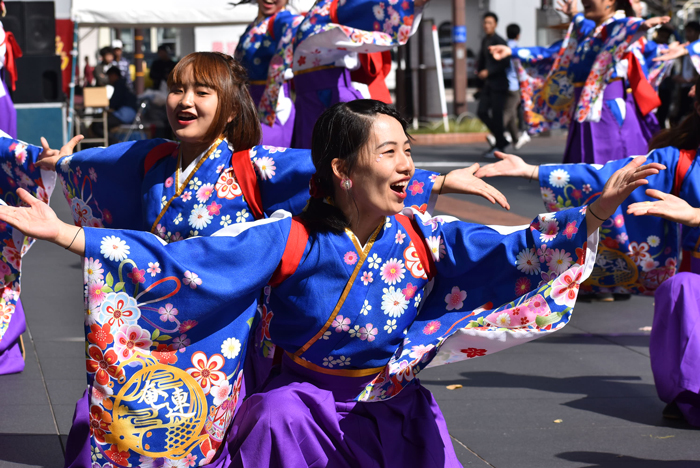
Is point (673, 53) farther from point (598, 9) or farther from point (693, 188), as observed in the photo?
point (693, 188)

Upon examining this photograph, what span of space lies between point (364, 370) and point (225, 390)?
1.15 feet

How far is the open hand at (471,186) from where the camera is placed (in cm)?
264

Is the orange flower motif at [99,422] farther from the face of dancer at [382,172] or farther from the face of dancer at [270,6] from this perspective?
the face of dancer at [270,6]

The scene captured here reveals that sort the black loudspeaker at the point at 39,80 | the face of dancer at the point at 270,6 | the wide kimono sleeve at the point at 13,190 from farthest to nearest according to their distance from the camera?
A: the black loudspeaker at the point at 39,80, the face of dancer at the point at 270,6, the wide kimono sleeve at the point at 13,190

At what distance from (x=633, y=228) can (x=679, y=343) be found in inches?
24.2

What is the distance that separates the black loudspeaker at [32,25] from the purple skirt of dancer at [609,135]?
23.5ft

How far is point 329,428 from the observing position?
7.47 ft

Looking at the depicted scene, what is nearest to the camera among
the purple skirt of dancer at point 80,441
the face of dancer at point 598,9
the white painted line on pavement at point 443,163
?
the purple skirt of dancer at point 80,441

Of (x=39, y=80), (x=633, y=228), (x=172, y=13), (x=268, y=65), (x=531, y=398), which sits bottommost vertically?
(x=531, y=398)

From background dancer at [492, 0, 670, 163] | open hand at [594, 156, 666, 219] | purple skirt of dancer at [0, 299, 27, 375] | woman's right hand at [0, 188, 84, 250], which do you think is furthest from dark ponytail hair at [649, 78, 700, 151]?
purple skirt of dancer at [0, 299, 27, 375]

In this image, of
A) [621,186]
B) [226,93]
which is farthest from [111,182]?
[621,186]

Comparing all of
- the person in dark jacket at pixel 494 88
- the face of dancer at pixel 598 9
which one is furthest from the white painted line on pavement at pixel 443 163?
the face of dancer at pixel 598 9

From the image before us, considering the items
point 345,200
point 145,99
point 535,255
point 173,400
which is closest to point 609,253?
point 535,255

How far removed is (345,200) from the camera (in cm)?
235
